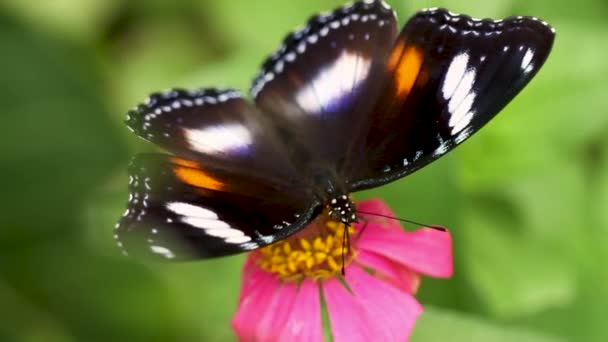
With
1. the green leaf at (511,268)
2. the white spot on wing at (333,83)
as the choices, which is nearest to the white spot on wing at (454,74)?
the white spot on wing at (333,83)

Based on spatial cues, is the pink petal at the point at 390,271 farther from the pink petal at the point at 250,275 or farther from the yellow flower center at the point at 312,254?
the pink petal at the point at 250,275

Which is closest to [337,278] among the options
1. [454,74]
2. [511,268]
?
[454,74]

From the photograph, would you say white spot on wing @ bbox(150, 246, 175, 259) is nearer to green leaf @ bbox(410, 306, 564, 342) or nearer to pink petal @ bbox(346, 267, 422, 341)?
pink petal @ bbox(346, 267, 422, 341)

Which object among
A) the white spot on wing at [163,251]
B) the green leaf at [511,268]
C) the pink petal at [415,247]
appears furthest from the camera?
the green leaf at [511,268]

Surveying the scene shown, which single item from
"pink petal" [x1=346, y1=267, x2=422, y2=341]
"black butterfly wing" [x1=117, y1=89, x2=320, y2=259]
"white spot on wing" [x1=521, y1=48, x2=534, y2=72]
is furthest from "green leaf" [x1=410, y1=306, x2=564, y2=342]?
"white spot on wing" [x1=521, y1=48, x2=534, y2=72]

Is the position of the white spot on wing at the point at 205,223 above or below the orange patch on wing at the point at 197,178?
→ below
